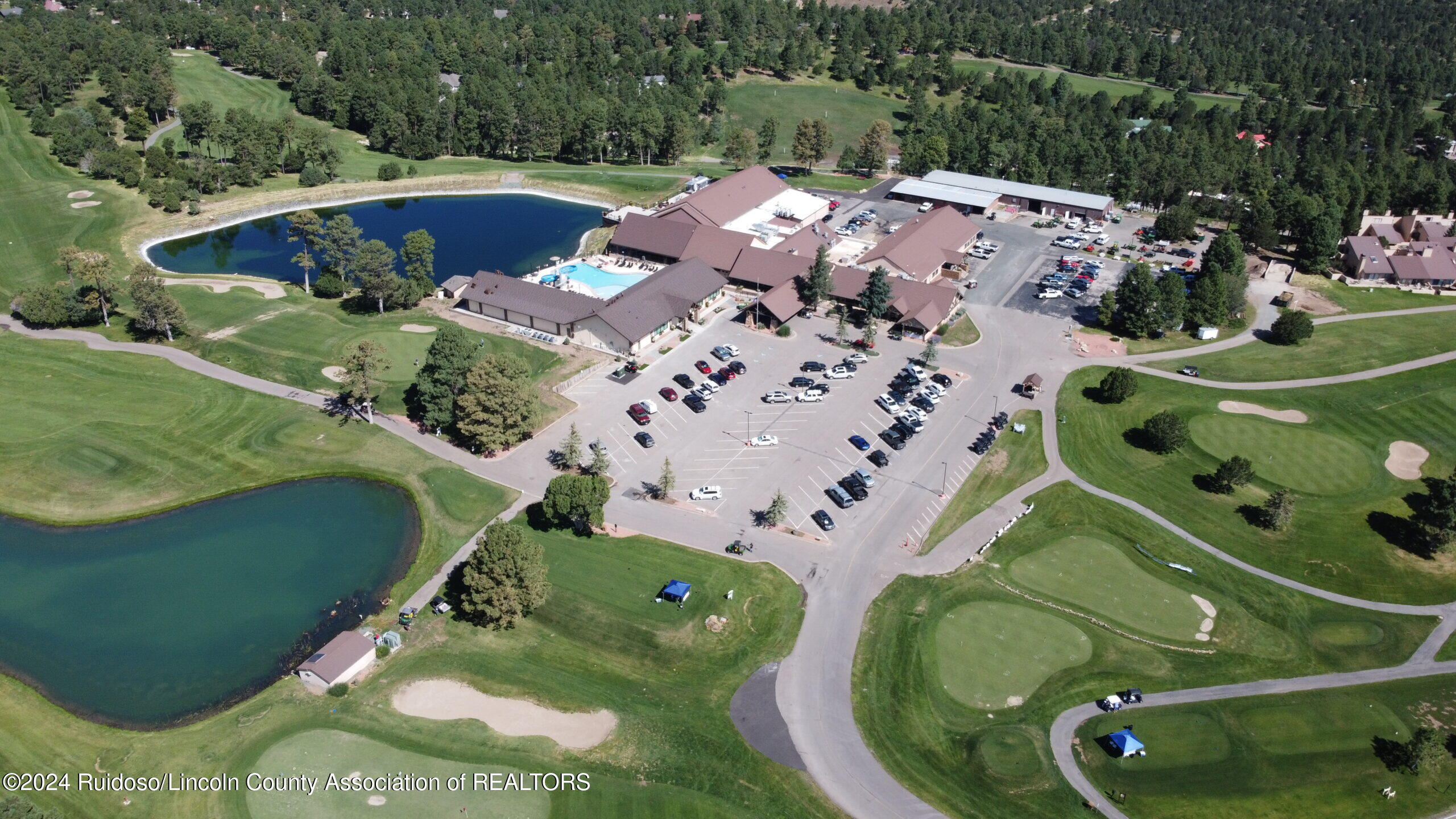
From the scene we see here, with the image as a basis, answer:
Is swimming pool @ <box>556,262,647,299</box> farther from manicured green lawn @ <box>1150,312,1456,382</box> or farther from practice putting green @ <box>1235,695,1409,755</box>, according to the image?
practice putting green @ <box>1235,695,1409,755</box>

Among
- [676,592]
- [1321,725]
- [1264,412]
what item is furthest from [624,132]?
[1321,725]

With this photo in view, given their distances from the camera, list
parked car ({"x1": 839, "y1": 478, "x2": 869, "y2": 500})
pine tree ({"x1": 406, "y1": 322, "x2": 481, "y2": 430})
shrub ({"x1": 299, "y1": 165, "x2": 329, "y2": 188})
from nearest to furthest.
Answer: parked car ({"x1": 839, "y1": 478, "x2": 869, "y2": 500}) < pine tree ({"x1": 406, "y1": 322, "x2": 481, "y2": 430}) < shrub ({"x1": 299, "y1": 165, "x2": 329, "y2": 188})

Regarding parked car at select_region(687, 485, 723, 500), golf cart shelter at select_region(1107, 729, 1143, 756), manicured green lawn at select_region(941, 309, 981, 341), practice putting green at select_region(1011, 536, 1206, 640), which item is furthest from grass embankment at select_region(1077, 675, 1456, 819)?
manicured green lawn at select_region(941, 309, 981, 341)

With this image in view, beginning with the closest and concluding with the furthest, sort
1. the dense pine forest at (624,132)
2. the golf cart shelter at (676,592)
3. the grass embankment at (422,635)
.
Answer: the grass embankment at (422,635) < the golf cart shelter at (676,592) < the dense pine forest at (624,132)

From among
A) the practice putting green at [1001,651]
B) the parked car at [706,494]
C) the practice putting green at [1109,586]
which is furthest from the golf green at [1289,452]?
the parked car at [706,494]

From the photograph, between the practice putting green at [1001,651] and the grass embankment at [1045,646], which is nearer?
the grass embankment at [1045,646]

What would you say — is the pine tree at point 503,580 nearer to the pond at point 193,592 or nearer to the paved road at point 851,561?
the paved road at point 851,561
